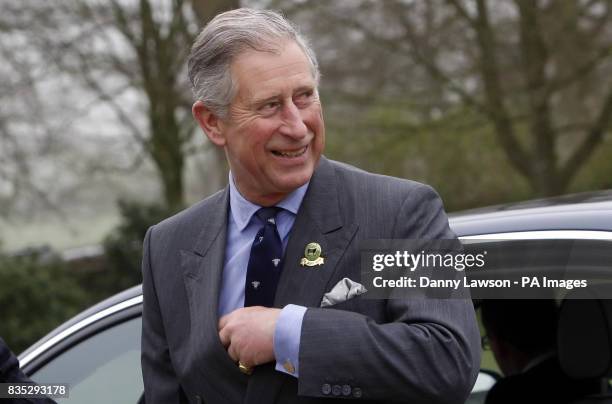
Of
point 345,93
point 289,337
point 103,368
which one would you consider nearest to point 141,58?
point 345,93

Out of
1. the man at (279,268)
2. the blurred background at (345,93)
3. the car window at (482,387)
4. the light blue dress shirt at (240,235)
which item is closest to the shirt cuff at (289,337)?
the man at (279,268)

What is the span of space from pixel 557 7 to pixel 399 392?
30.9 ft

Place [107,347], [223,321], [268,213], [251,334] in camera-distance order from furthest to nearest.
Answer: [107,347] < [268,213] < [223,321] < [251,334]

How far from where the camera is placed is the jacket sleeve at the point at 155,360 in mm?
2285

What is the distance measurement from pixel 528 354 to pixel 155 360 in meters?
1.31

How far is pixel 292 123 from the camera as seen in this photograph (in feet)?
7.07

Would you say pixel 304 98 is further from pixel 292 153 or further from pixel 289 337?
pixel 289 337

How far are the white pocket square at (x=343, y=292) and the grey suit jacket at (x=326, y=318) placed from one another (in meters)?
0.01

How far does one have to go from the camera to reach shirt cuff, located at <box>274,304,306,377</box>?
1.98 m

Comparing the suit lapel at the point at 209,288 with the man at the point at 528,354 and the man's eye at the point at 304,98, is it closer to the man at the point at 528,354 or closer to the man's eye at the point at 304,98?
the man's eye at the point at 304,98

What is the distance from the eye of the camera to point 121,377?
2.80 metres

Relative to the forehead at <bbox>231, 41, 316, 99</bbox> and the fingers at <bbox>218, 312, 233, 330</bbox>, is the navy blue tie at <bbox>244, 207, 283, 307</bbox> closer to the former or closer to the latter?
the fingers at <bbox>218, 312, 233, 330</bbox>

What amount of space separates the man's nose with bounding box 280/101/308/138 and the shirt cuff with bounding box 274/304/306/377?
1.33 ft

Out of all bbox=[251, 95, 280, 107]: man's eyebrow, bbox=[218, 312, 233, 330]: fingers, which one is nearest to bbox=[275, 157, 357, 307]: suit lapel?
bbox=[218, 312, 233, 330]: fingers
